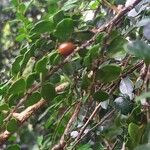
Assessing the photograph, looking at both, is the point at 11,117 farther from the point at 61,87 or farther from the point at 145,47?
the point at 145,47

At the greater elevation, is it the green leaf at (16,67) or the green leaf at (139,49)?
the green leaf at (139,49)

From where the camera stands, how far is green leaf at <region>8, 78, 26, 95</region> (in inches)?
30.8

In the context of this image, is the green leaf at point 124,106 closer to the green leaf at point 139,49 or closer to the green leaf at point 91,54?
the green leaf at point 91,54

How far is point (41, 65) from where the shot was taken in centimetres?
76

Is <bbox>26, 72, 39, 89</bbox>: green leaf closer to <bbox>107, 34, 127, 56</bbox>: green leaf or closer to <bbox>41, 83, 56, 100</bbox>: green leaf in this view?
<bbox>41, 83, 56, 100</bbox>: green leaf

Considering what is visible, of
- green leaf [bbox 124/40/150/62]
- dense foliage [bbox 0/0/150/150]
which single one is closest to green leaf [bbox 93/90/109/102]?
dense foliage [bbox 0/0/150/150]

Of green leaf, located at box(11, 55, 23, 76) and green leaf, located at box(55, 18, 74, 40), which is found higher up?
green leaf, located at box(55, 18, 74, 40)

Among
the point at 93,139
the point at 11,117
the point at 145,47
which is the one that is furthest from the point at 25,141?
the point at 145,47

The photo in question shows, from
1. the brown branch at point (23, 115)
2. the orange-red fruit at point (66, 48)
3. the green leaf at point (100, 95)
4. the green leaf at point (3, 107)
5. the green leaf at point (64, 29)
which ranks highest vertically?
the green leaf at point (64, 29)

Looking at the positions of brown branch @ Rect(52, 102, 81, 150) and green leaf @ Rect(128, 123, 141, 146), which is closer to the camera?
green leaf @ Rect(128, 123, 141, 146)

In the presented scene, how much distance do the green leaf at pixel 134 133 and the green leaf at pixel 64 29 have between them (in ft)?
0.67

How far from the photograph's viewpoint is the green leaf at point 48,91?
2.55 feet

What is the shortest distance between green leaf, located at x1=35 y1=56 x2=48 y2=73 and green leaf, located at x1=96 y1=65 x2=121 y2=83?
0.09m

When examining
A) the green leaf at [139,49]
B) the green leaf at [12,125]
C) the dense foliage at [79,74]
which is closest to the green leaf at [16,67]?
the dense foliage at [79,74]
